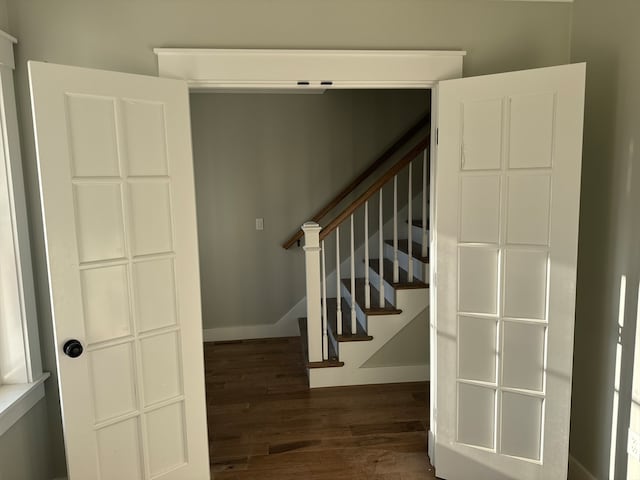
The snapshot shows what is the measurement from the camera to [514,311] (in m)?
2.06

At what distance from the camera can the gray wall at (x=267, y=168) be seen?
4.13m

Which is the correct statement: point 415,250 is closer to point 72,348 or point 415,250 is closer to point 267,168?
point 267,168

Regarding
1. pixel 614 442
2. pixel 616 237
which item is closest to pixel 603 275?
pixel 616 237

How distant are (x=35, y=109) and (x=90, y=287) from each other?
2.36 feet

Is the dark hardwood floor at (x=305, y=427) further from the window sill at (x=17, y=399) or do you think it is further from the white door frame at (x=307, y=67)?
the white door frame at (x=307, y=67)

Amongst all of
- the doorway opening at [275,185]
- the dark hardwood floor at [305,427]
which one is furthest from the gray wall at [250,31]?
the doorway opening at [275,185]

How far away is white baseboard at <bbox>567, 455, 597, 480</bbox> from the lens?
84.4 inches

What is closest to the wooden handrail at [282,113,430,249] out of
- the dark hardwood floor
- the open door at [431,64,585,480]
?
the dark hardwood floor

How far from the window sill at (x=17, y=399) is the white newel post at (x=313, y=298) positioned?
1726mm

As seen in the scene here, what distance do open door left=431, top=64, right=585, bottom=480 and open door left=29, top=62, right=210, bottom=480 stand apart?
122 cm

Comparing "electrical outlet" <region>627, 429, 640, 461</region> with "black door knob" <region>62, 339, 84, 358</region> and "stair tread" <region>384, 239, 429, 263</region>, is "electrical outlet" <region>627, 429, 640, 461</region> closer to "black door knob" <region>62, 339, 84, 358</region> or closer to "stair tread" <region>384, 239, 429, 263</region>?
"stair tread" <region>384, 239, 429, 263</region>

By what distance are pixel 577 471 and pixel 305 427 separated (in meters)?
1.52

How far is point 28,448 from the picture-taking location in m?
2.00

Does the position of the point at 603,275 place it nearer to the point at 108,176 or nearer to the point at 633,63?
the point at 633,63
